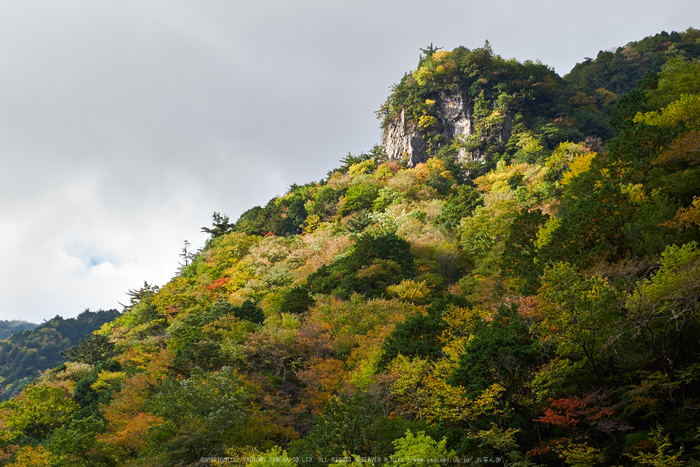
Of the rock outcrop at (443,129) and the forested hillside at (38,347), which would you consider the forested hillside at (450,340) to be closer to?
the rock outcrop at (443,129)

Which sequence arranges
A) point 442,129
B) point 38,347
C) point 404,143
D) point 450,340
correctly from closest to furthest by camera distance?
point 450,340
point 442,129
point 404,143
point 38,347

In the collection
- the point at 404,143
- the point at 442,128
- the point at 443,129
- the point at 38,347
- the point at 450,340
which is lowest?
the point at 450,340

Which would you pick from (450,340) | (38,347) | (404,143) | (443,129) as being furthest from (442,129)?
(38,347)

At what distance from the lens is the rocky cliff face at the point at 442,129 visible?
2538 inches

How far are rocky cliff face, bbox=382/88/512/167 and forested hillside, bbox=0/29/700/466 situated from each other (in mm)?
13963

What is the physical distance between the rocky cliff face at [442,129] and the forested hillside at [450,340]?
1396cm

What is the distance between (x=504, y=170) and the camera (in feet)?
162

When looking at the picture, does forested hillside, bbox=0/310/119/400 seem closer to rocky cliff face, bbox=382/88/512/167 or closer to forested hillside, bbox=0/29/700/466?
forested hillside, bbox=0/29/700/466

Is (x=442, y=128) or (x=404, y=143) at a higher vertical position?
(x=442, y=128)

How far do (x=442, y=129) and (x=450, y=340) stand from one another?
51688 millimetres

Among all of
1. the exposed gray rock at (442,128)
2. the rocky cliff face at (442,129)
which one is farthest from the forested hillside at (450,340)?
the exposed gray rock at (442,128)

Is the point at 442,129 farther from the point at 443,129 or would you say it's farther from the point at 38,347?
the point at 38,347

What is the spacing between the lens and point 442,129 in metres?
66.2

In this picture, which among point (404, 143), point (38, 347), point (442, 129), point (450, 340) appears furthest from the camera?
point (38, 347)
